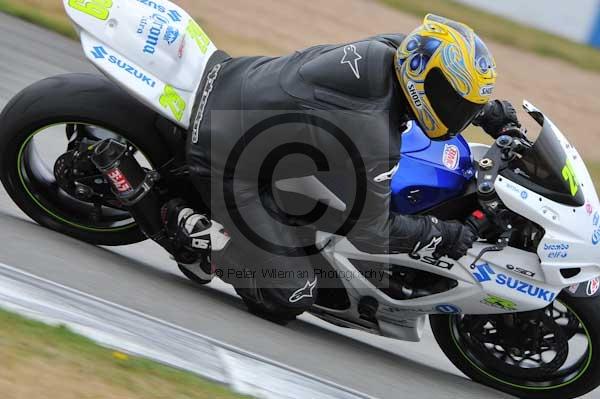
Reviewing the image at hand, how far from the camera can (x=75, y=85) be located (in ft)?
16.5

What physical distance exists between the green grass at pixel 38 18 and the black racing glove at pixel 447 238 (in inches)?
251

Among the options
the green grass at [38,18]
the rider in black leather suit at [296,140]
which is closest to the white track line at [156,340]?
the rider in black leather suit at [296,140]

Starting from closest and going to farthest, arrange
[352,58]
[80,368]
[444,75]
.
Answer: [80,368] → [444,75] → [352,58]

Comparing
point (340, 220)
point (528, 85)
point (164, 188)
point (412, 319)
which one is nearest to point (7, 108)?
point (164, 188)

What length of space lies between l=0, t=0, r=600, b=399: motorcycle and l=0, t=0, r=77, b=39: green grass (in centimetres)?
511

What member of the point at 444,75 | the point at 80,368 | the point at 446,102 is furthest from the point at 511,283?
the point at 80,368

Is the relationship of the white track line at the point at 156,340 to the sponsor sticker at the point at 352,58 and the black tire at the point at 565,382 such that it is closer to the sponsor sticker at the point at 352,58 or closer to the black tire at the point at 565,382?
the black tire at the point at 565,382

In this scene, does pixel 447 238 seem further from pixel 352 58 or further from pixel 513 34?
pixel 513 34

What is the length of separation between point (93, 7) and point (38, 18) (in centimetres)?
547

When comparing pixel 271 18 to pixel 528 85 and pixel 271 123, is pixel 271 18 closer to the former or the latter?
pixel 528 85

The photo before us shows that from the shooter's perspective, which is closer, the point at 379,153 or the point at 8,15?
the point at 379,153

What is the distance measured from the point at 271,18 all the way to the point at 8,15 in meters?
4.49

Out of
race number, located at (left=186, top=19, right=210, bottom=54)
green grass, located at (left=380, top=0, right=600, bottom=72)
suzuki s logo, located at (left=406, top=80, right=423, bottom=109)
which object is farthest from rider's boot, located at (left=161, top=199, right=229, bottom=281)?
green grass, located at (left=380, top=0, right=600, bottom=72)

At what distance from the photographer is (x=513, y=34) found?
1559 cm
